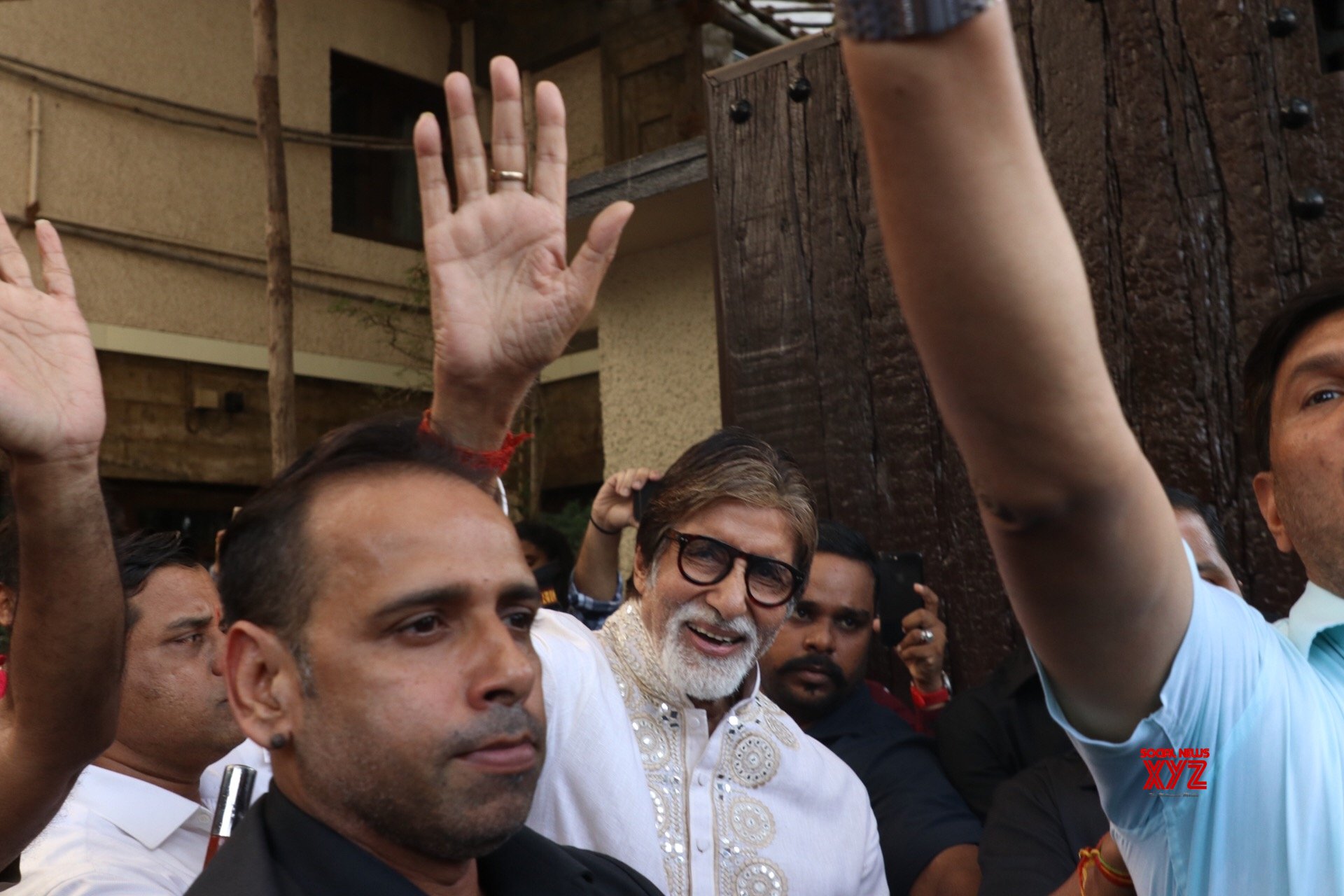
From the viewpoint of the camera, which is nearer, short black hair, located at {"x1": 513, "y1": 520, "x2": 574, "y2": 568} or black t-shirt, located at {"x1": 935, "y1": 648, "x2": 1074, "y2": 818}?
black t-shirt, located at {"x1": 935, "y1": 648, "x2": 1074, "y2": 818}

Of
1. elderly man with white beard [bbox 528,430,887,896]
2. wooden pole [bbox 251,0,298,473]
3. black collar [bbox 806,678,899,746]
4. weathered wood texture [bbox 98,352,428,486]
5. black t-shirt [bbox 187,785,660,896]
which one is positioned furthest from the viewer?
weathered wood texture [bbox 98,352,428,486]

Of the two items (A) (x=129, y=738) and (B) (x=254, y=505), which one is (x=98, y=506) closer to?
(B) (x=254, y=505)

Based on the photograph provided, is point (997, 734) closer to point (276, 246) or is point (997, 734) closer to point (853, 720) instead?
point (853, 720)

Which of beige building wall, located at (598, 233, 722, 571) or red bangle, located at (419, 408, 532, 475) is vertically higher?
beige building wall, located at (598, 233, 722, 571)

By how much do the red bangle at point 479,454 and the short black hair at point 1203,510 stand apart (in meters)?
1.47

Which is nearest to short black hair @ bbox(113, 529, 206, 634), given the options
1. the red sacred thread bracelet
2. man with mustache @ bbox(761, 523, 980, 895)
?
man with mustache @ bbox(761, 523, 980, 895)

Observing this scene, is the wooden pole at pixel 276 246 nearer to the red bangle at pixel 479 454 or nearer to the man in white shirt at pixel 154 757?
the man in white shirt at pixel 154 757

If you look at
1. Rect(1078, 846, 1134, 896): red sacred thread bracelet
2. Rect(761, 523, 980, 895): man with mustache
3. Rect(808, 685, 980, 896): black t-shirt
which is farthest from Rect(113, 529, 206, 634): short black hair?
Rect(1078, 846, 1134, 896): red sacred thread bracelet

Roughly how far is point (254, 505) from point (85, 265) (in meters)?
9.12

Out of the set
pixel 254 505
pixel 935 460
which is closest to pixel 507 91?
pixel 254 505

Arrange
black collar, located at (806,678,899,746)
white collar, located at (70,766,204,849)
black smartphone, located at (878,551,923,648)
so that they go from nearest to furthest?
white collar, located at (70,766,204,849)
black collar, located at (806,678,899,746)
black smartphone, located at (878,551,923,648)

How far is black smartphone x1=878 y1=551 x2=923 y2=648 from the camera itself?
126 inches

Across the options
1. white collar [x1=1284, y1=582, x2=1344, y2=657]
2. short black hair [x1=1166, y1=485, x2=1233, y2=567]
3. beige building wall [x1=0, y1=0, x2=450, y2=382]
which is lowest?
white collar [x1=1284, y1=582, x2=1344, y2=657]

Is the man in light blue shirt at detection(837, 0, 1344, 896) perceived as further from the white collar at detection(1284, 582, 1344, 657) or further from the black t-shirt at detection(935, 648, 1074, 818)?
the black t-shirt at detection(935, 648, 1074, 818)
